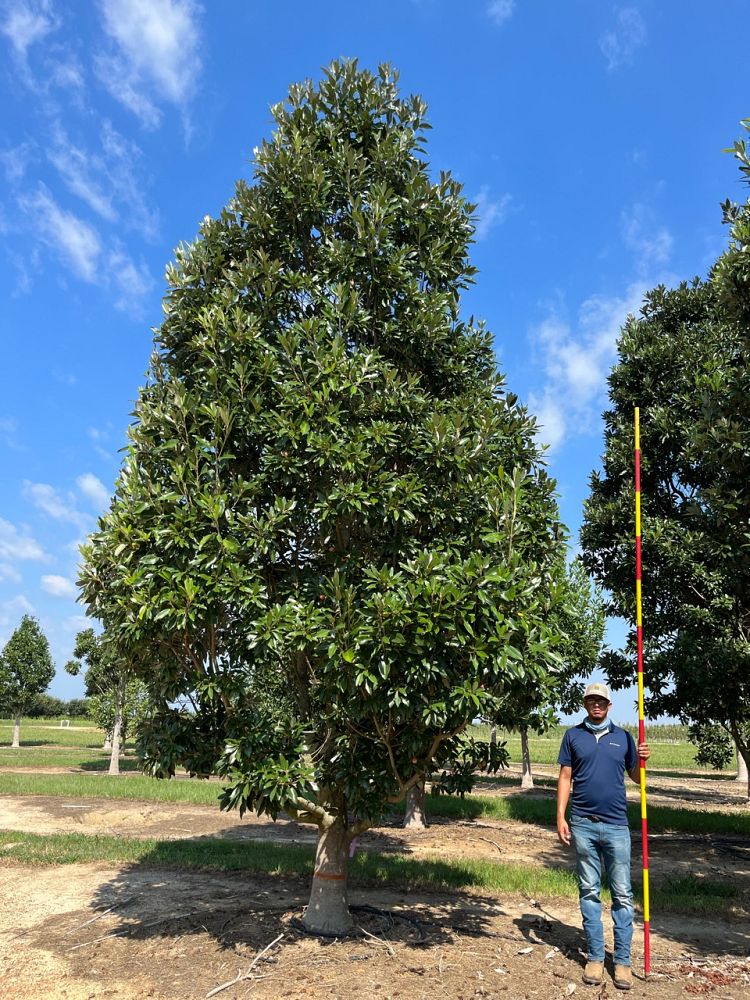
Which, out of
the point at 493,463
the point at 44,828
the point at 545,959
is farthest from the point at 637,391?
the point at 44,828

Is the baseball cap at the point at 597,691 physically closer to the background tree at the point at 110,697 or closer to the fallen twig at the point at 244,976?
the fallen twig at the point at 244,976

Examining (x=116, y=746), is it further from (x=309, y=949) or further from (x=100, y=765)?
(x=309, y=949)

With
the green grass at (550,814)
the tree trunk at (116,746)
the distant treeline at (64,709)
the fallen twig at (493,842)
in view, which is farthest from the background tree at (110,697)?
the distant treeline at (64,709)

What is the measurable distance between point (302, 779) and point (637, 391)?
13.0 metres

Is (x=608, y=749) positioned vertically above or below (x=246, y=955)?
above

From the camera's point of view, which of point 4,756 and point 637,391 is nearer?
point 637,391

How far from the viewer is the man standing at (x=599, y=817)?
698 cm

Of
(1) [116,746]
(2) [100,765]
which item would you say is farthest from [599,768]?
(2) [100,765]

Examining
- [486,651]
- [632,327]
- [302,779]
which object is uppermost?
[632,327]

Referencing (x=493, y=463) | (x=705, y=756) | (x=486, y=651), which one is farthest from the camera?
(x=705, y=756)

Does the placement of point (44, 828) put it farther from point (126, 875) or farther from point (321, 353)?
point (321, 353)

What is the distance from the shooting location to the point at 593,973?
6906 mm

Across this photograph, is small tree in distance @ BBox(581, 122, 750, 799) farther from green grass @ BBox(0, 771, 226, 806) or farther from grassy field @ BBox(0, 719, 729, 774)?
green grass @ BBox(0, 771, 226, 806)

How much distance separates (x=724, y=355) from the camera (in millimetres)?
14773
